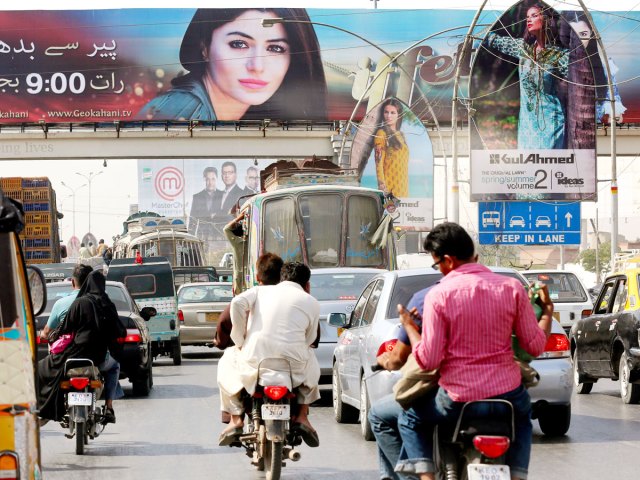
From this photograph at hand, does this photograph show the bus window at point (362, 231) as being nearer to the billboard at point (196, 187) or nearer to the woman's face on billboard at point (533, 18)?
the woman's face on billboard at point (533, 18)

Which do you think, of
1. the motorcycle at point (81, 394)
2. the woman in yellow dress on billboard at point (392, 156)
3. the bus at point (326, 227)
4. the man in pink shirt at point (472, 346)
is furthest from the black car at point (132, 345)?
the woman in yellow dress on billboard at point (392, 156)

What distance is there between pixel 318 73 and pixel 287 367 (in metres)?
55.0

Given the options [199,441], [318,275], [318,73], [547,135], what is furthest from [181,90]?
[199,441]

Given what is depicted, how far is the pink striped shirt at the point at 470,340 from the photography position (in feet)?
19.8

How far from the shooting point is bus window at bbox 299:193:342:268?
77.9ft

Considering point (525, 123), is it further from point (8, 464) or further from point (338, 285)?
point (8, 464)

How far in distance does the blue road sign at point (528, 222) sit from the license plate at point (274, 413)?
98.3ft

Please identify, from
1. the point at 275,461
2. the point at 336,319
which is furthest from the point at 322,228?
the point at 275,461

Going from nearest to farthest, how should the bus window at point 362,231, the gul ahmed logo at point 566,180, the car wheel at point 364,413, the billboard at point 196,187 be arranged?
the car wheel at point 364,413 < the bus window at point 362,231 < the gul ahmed logo at point 566,180 < the billboard at point 196,187

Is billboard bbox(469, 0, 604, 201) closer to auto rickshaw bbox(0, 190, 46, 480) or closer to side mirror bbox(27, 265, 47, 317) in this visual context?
side mirror bbox(27, 265, 47, 317)

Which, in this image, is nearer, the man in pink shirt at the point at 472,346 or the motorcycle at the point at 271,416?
the man in pink shirt at the point at 472,346

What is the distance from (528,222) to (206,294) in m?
12.7

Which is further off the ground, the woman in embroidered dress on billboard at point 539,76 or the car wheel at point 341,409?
the woman in embroidered dress on billboard at point 539,76

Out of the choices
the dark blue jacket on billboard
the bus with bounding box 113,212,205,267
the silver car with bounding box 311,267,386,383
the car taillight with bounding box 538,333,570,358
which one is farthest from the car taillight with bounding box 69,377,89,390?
the dark blue jacket on billboard
